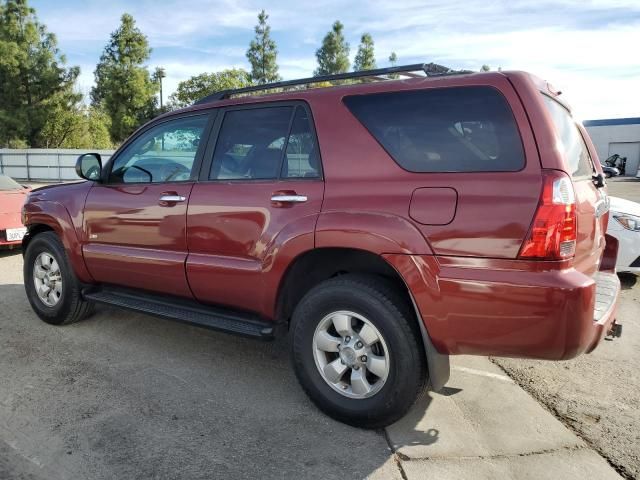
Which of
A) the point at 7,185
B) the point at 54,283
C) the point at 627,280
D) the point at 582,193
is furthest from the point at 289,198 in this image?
the point at 7,185

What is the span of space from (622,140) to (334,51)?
107 ft

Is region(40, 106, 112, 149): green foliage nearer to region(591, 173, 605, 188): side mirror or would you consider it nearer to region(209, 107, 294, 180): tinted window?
region(209, 107, 294, 180): tinted window

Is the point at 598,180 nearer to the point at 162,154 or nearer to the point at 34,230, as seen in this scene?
the point at 162,154

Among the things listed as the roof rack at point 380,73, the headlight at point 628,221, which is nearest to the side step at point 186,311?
the roof rack at point 380,73

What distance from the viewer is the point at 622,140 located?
4344 centimetres

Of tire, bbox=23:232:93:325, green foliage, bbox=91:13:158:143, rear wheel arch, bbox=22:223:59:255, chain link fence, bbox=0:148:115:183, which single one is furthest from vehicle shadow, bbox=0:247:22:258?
green foliage, bbox=91:13:158:143

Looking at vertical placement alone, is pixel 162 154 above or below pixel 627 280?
above

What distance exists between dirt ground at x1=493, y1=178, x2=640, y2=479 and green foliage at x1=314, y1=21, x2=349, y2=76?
60172 millimetres

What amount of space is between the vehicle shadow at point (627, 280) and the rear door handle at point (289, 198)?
4.76m

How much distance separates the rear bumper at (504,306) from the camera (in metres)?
2.42

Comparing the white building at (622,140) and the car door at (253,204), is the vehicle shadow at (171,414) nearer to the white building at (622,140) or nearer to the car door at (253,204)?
the car door at (253,204)

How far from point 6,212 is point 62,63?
81.2 feet

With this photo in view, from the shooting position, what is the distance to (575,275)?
247cm

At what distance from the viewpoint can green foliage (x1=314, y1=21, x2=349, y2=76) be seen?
201 ft
